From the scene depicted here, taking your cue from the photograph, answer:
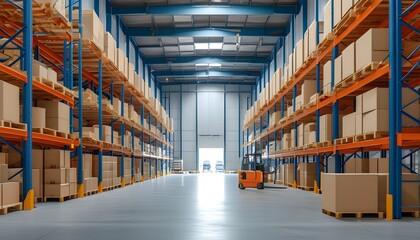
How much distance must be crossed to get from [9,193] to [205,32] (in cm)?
1513

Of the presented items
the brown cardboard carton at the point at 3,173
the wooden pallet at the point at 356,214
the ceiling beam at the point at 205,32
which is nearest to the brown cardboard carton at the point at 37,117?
the brown cardboard carton at the point at 3,173

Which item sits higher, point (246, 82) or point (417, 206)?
point (246, 82)

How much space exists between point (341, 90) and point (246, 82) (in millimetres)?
27059

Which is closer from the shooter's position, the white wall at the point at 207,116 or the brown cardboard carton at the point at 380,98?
the brown cardboard carton at the point at 380,98

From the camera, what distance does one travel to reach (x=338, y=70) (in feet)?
32.6

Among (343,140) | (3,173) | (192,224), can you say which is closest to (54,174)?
(3,173)

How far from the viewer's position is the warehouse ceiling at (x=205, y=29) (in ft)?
60.8

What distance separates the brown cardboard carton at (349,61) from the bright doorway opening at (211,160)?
27996mm

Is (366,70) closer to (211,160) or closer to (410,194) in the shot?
(410,194)

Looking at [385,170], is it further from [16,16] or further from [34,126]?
[16,16]

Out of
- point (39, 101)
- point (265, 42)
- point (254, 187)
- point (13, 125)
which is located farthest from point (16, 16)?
point (265, 42)

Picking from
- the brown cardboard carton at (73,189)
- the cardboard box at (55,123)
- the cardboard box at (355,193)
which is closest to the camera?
the cardboard box at (355,193)

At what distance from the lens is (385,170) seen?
9078 millimetres

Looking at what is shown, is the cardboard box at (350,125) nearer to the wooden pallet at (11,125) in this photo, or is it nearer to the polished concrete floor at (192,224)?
the polished concrete floor at (192,224)
